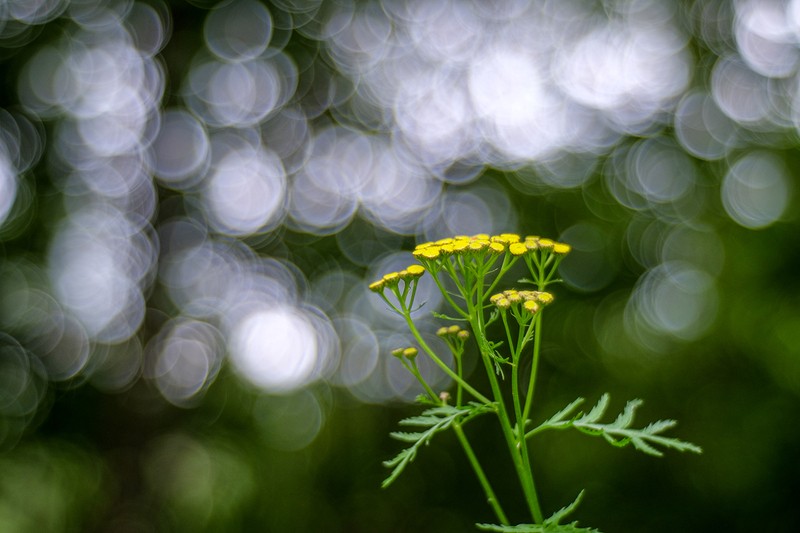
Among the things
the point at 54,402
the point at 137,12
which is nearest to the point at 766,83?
the point at 137,12

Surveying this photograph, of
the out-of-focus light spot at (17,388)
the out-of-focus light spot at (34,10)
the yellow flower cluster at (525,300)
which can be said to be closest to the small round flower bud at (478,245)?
the yellow flower cluster at (525,300)

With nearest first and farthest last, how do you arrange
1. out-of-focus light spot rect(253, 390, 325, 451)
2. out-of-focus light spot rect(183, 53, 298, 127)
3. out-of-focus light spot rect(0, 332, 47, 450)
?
out-of-focus light spot rect(253, 390, 325, 451), out-of-focus light spot rect(0, 332, 47, 450), out-of-focus light spot rect(183, 53, 298, 127)

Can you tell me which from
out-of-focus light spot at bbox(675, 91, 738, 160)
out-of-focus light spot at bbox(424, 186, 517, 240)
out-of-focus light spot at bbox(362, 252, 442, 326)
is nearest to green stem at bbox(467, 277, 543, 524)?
out-of-focus light spot at bbox(362, 252, 442, 326)

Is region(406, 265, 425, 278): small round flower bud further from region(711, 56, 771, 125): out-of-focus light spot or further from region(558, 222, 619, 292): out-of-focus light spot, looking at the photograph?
region(711, 56, 771, 125): out-of-focus light spot

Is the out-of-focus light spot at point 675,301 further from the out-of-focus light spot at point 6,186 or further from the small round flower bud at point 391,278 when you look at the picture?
the out-of-focus light spot at point 6,186

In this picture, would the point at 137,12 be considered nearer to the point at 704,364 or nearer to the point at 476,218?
the point at 476,218

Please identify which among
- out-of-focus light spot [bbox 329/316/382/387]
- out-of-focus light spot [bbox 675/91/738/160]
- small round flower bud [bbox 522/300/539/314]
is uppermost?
out-of-focus light spot [bbox 675/91/738/160]
